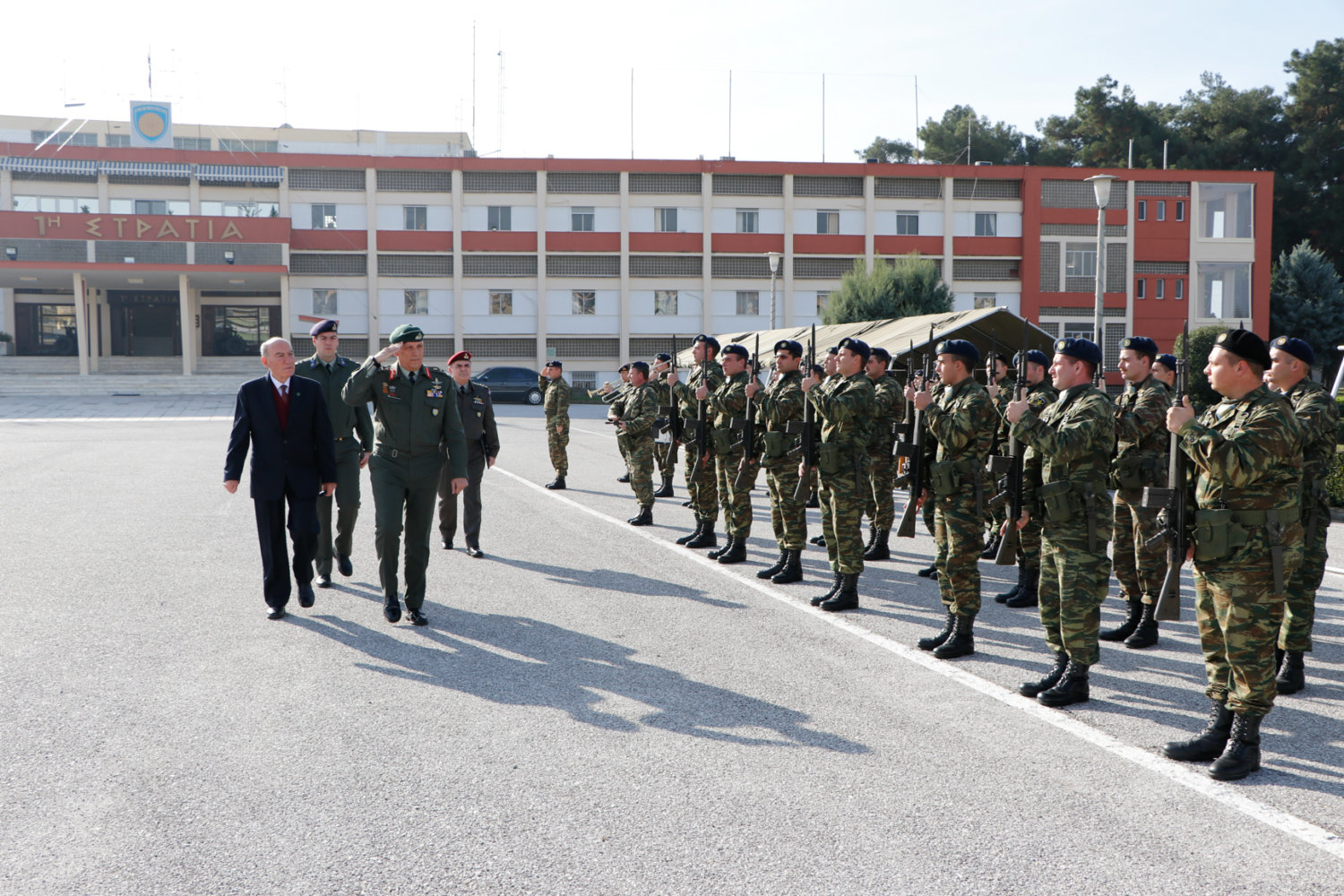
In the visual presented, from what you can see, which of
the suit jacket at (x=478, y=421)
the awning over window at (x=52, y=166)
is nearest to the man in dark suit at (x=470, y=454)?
the suit jacket at (x=478, y=421)

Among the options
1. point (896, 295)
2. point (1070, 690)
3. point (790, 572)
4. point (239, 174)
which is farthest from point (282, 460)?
point (239, 174)

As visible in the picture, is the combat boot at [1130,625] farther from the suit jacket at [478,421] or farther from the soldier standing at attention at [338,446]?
the suit jacket at [478,421]

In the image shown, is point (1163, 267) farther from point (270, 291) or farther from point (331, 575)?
point (331, 575)

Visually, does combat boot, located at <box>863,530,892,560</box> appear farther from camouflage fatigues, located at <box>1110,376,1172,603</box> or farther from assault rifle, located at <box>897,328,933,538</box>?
camouflage fatigues, located at <box>1110,376,1172,603</box>

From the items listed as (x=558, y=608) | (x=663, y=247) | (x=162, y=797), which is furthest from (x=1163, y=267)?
(x=162, y=797)

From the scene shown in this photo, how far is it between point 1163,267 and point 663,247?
27.4 metres

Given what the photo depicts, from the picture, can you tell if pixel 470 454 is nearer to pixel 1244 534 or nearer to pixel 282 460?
pixel 282 460

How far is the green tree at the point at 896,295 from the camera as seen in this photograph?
42188 millimetres

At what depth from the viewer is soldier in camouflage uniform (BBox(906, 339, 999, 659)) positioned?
6035 mm

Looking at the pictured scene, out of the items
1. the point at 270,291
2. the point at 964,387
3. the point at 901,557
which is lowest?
the point at 901,557

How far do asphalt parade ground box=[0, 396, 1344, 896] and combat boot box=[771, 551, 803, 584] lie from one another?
15 centimetres

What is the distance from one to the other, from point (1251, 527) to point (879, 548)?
5.29 m

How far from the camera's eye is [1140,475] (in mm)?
6723

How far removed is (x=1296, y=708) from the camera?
5172mm
